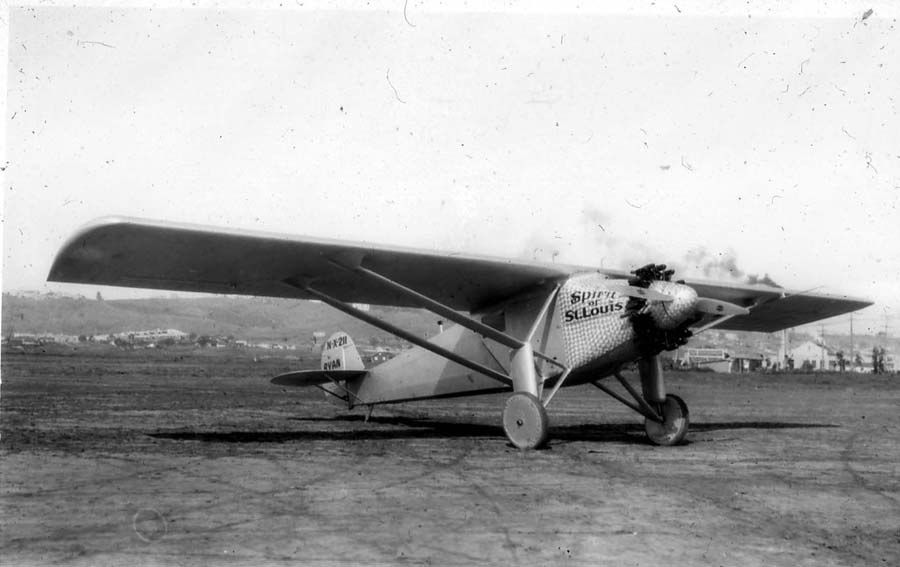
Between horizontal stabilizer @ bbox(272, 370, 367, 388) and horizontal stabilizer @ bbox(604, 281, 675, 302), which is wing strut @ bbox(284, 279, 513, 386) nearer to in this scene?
horizontal stabilizer @ bbox(604, 281, 675, 302)

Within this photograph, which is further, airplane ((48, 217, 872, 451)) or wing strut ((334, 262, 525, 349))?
wing strut ((334, 262, 525, 349))

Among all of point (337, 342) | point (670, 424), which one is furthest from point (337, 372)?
point (670, 424)

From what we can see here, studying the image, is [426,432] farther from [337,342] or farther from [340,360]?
[337,342]

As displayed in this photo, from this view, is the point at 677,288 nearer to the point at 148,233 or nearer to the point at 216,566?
the point at 148,233

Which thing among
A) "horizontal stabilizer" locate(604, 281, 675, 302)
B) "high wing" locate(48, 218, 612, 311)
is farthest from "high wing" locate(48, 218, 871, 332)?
"horizontal stabilizer" locate(604, 281, 675, 302)

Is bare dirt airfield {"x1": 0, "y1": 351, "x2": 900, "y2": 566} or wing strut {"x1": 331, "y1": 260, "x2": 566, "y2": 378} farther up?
wing strut {"x1": 331, "y1": 260, "x2": 566, "y2": 378}

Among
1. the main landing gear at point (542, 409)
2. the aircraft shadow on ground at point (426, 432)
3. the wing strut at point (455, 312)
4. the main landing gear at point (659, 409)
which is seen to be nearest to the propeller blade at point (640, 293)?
the wing strut at point (455, 312)

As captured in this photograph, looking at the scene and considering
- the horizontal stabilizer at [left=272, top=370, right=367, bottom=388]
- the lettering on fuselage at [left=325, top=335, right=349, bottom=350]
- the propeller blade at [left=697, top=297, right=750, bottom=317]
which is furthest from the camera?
the lettering on fuselage at [left=325, top=335, right=349, bottom=350]
